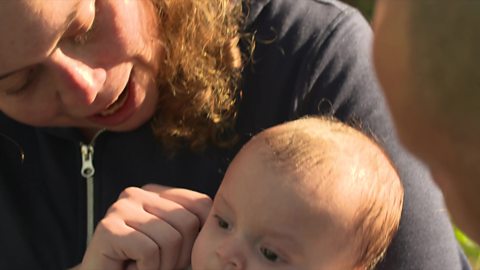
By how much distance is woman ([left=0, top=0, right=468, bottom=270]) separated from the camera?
205cm

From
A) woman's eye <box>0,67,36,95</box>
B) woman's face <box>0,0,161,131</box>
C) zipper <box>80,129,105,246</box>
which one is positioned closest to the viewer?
woman's face <box>0,0,161,131</box>

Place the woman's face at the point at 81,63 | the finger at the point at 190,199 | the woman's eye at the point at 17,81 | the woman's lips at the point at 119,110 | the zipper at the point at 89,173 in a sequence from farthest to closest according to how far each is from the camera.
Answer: the zipper at the point at 89,173 → the woman's lips at the point at 119,110 → the finger at the point at 190,199 → the woman's eye at the point at 17,81 → the woman's face at the point at 81,63

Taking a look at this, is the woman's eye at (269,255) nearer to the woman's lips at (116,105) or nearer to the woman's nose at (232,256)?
the woman's nose at (232,256)

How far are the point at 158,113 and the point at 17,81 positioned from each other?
1.38 feet

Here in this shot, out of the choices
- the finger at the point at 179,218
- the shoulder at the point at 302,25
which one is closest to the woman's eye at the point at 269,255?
the finger at the point at 179,218

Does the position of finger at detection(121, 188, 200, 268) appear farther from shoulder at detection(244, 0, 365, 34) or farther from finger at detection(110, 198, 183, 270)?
shoulder at detection(244, 0, 365, 34)

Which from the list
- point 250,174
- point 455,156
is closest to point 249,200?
point 250,174

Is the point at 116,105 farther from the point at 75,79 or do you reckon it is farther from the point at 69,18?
the point at 69,18

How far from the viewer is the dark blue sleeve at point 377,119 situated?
2.12 metres

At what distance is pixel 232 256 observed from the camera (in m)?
1.87

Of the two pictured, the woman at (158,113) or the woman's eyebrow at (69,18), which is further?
the woman at (158,113)

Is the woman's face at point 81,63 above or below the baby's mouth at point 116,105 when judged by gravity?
above

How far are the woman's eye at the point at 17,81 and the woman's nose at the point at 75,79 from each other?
52 millimetres

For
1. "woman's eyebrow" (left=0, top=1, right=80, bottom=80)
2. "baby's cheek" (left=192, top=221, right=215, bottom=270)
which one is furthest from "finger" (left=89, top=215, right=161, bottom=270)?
"woman's eyebrow" (left=0, top=1, right=80, bottom=80)
